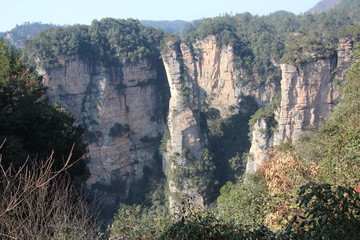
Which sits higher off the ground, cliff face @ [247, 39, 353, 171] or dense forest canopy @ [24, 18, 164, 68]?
dense forest canopy @ [24, 18, 164, 68]

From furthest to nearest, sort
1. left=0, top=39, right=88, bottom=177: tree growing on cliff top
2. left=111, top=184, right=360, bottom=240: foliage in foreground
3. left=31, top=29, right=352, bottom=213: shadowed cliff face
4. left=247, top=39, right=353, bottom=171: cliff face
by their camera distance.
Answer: left=31, top=29, right=352, bottom=213: shadowed cliff face < left=247, top=39, right=353, bottom=171: cliff face < left=0, top=39, right=88, bottom=177: tree growing on cliff top < left=111, top=184, right=360, bottom=240: foliage in foreground

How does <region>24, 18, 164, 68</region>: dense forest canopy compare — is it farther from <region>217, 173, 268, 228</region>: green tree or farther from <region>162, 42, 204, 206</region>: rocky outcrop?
<region>217, 173, 268, 228</region>: green tree

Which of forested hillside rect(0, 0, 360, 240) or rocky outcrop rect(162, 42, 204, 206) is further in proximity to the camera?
rocky outcrop rect(162, 42, 204, 206)

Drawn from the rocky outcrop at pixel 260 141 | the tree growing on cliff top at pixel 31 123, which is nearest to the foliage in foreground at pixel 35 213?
the tree growing on cliff top at pixel 31 123

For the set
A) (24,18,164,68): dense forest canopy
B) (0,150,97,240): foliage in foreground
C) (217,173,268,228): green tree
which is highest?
(24,18,164,68): dense forest canopy

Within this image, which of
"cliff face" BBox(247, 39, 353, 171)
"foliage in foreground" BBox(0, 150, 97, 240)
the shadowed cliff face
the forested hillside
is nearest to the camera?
"foliage in foreground" BBox(0, 150, 97, 240)

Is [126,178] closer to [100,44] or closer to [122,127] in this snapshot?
[122,127]

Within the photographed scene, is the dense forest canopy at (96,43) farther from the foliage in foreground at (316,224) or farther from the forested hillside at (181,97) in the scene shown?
the foliage in foreground at (316,224)

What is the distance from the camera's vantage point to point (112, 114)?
75.5 feet

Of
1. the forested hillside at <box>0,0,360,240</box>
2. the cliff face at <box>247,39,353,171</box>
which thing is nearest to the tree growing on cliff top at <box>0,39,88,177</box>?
the forested hillside at <box>0,0,360,240</box>

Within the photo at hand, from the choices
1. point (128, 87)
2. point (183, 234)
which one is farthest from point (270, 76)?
point (183, 234)

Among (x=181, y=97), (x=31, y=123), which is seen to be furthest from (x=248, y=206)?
(x=181, y=97)

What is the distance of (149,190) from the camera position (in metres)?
22.9

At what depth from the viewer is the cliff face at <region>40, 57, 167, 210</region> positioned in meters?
22.5
